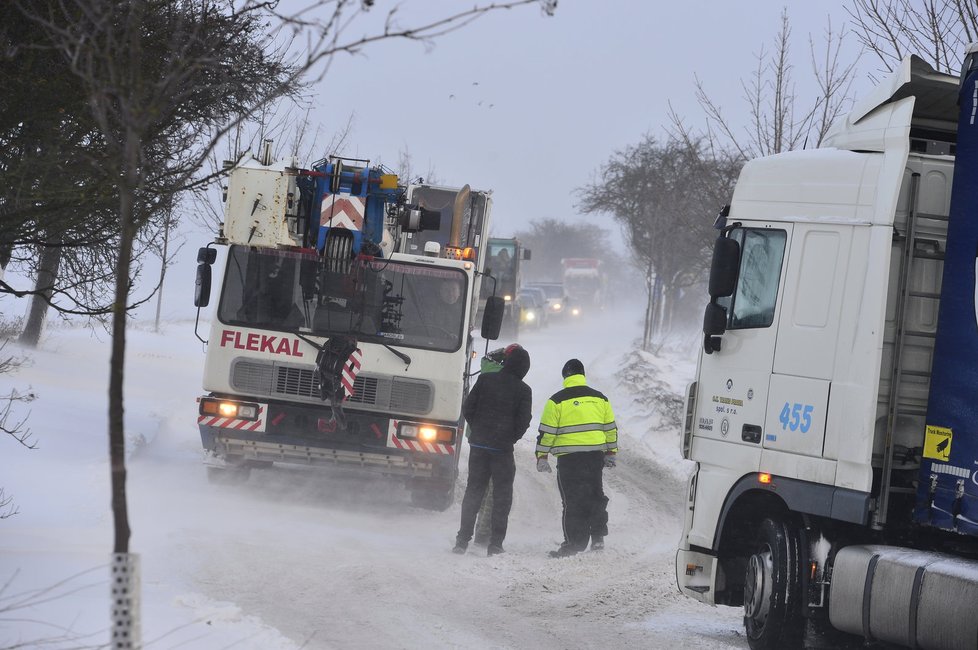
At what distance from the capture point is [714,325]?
6902mm

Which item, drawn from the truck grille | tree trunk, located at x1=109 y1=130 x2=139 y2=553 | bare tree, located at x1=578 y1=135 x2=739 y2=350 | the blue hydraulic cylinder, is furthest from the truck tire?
bare tree, located at x1=578 y1=135 x2=739 y2=350

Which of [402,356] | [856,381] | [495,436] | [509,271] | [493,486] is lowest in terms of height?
[493,486]

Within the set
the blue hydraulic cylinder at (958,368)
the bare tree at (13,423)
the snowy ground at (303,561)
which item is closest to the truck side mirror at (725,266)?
the blue hydraulic cylinder at (958,368)

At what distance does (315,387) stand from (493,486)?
210 cm

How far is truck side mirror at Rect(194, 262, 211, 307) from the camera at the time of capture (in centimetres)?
1041

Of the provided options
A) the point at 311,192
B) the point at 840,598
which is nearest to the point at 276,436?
the point at 311,192

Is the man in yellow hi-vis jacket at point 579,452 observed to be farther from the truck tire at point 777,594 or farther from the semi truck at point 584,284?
the semi truck at point 584,284

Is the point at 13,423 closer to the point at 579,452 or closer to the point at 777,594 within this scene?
the point at 579,452

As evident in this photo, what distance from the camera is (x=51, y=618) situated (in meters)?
5.64

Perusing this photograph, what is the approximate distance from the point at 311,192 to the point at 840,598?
19.6 ft

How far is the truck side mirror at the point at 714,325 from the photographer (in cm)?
689

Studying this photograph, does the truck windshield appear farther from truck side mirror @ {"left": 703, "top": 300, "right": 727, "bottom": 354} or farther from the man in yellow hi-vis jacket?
truck side mirror @ {"left": 703, "top": 300, "right": 727, "bottom": 354}

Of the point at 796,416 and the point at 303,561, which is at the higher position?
the point at 796,416

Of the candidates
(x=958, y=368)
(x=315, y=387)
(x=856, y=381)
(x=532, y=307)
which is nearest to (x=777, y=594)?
(x=856, y=381)
